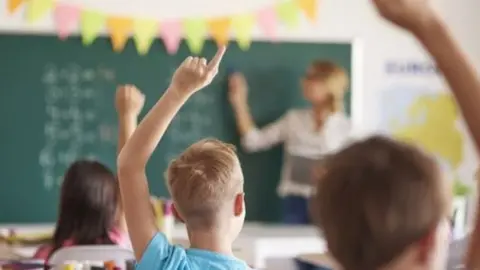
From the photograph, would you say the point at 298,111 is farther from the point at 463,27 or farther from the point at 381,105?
the point at 463,27

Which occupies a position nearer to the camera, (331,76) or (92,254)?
(92,254)

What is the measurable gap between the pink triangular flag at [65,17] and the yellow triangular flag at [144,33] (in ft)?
1.05

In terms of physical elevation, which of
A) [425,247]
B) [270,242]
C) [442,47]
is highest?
[442,47]

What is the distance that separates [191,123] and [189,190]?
9.64ft

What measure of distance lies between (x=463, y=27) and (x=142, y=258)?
379cm

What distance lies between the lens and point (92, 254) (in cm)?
263

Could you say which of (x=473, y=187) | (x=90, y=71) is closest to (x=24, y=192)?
(x=90, y=71)

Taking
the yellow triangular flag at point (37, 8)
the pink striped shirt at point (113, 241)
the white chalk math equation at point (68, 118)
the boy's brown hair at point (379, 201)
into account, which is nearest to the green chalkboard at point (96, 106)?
the white chalk math equation at point (68, 118)

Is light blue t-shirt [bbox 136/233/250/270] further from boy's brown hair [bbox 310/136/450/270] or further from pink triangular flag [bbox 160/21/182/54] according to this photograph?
pink triangular flag [bbox 160/21/182/54]

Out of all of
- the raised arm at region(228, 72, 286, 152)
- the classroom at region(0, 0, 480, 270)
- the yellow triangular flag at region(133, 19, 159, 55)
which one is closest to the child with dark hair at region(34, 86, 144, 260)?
the classroom at region(0, 0, 480, 270)

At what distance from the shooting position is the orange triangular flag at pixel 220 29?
180 inches

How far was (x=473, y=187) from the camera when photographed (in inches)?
197

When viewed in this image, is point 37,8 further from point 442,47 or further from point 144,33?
point 442,47

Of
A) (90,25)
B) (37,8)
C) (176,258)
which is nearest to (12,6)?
(37,8)
